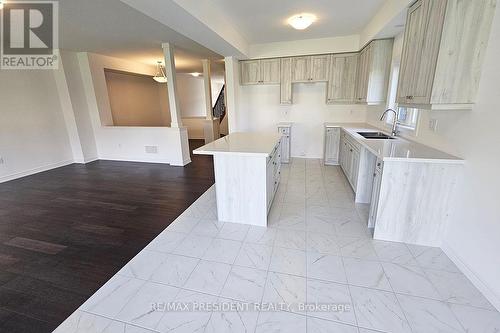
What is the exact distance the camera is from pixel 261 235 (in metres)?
2.44

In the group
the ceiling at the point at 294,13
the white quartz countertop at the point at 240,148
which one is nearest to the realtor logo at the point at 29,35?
the ceiling at the point at 294,13

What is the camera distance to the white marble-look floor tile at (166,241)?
2.25 m

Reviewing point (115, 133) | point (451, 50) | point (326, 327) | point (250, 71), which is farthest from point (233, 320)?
point (115, 133)

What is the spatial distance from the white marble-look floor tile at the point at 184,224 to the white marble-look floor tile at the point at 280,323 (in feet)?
4.39

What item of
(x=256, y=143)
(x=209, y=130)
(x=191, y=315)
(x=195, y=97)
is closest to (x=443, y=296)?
(x=191, y=315)

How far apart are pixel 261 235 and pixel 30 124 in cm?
542

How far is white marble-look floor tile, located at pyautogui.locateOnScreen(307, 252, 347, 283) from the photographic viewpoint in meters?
1.83

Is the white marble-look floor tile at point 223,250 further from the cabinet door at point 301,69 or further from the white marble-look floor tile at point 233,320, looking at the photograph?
the cabinet door at point 301,69

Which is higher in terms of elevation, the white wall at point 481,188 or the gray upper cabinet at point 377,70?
the gray upper cabinet at point 377,70

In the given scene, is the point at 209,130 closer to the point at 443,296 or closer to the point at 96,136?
the point at 96,136

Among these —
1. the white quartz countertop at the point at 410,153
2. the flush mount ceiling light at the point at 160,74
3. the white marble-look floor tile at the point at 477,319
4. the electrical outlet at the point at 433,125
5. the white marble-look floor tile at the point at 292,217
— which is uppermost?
the flush mount ceiling light at the point at 160,74

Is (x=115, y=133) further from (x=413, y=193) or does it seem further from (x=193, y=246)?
(x=413, y=193)

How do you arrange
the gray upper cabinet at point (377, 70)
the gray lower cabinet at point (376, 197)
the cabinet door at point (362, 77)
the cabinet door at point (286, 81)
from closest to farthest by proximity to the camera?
the gray lower cabinet at point (376, 197) → the gray upper cabinet at point (377, 70) → the cabinet door at point (362, 77) → the cabinet door at point (286, 81)

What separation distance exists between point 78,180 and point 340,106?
5.68 m
